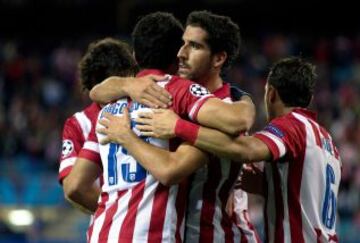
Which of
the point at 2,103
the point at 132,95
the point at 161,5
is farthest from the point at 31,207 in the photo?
the point at 132,95

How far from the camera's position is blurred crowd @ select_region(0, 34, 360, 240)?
44.7 feet

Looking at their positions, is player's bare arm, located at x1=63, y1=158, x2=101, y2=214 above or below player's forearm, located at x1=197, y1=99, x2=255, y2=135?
below

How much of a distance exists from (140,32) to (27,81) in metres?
13.4

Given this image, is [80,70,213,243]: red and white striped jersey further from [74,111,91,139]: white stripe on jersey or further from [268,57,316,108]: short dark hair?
[74,111,91,139]: white stripe on jersey

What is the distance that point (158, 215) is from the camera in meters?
4.51

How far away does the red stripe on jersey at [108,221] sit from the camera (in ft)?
15.1

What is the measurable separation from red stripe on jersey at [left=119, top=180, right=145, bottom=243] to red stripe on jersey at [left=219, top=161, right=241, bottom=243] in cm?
46

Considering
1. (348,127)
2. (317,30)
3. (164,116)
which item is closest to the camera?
(164,116)

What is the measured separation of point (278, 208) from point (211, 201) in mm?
526

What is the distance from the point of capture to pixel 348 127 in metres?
14.2

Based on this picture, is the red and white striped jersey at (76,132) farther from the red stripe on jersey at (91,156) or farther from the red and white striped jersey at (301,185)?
the red and white striped jersey at (301,185)

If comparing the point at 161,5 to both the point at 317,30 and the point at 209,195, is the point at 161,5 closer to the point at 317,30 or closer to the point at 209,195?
the point at 317,30

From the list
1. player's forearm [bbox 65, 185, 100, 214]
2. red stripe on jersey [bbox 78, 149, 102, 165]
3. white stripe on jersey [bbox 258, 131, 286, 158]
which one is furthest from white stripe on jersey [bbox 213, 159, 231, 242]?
player's forearm [bbox 65, 185, 100, 214]

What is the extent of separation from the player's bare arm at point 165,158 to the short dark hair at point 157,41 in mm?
382
